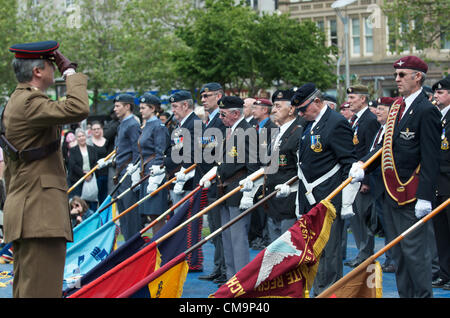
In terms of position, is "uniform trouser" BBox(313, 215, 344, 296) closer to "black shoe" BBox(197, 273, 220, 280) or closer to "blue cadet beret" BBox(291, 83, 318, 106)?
"blue cadet beret" BBox(291, 83, 318, 106)

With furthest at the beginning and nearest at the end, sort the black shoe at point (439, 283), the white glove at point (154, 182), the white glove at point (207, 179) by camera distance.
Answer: the white glove at point (154, 182) < the white glove at point (207, 179) < the black shoe at point (439, 283)

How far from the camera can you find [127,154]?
11.4m

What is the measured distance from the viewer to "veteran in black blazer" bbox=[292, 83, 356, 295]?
694 cm

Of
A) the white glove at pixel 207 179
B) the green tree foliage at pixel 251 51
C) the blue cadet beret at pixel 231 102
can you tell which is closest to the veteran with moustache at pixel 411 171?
the white glove at pixel 207 179

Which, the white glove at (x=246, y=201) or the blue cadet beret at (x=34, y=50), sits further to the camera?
the white glove at (x=246, y=201)

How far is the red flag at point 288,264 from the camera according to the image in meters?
5.85

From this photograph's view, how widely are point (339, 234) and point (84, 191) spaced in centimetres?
767

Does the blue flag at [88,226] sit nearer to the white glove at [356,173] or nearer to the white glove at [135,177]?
the white glove at [135,177]

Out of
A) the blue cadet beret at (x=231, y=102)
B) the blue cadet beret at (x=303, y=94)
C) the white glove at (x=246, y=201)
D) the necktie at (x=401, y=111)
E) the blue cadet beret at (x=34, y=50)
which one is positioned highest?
the blue cadet beret at (x=34, y=50)

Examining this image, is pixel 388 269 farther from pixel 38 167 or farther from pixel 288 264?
pixel 38 167

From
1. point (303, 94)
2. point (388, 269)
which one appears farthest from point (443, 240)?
point (303, 94)

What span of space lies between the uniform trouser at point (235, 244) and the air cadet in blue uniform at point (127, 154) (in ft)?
9.31

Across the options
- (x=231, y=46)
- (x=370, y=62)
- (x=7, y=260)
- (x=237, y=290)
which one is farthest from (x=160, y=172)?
(x=370, y=62)

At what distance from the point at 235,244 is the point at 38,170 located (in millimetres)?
3647
